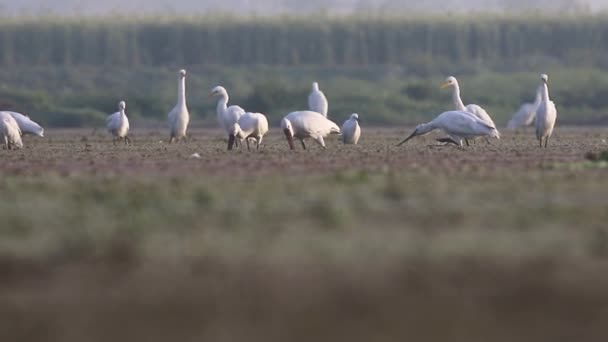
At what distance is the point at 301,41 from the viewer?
73.1m

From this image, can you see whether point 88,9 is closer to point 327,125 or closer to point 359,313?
point 327,125

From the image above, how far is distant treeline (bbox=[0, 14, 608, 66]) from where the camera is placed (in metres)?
70.7

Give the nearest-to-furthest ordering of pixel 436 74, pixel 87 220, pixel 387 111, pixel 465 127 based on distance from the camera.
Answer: pixel 87 220 → pixel 465 127 → pixel 387 111 → pixel 436 74

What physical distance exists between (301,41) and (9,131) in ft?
160

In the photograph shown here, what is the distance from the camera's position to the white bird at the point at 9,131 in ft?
81.4

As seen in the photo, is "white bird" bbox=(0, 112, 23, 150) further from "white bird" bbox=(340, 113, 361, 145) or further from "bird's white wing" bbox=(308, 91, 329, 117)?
"bird's white wing" bbox=(308, 91, 329, 117)

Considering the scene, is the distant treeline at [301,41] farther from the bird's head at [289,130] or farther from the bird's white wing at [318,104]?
the bird's head at [289,130]

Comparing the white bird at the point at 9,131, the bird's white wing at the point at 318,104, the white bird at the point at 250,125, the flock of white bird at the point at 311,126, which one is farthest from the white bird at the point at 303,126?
the bird's white wing at the point at 318,104

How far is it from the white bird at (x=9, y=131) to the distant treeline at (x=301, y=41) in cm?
4440

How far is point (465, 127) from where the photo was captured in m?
23.4

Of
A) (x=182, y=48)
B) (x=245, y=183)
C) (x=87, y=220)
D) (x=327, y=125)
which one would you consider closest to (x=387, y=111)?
(x=327, y=125)

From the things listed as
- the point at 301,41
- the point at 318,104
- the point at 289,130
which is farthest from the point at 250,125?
the point at 301,41

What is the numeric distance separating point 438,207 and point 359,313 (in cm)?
433

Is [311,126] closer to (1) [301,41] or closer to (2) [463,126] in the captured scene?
(2) [463,126]
